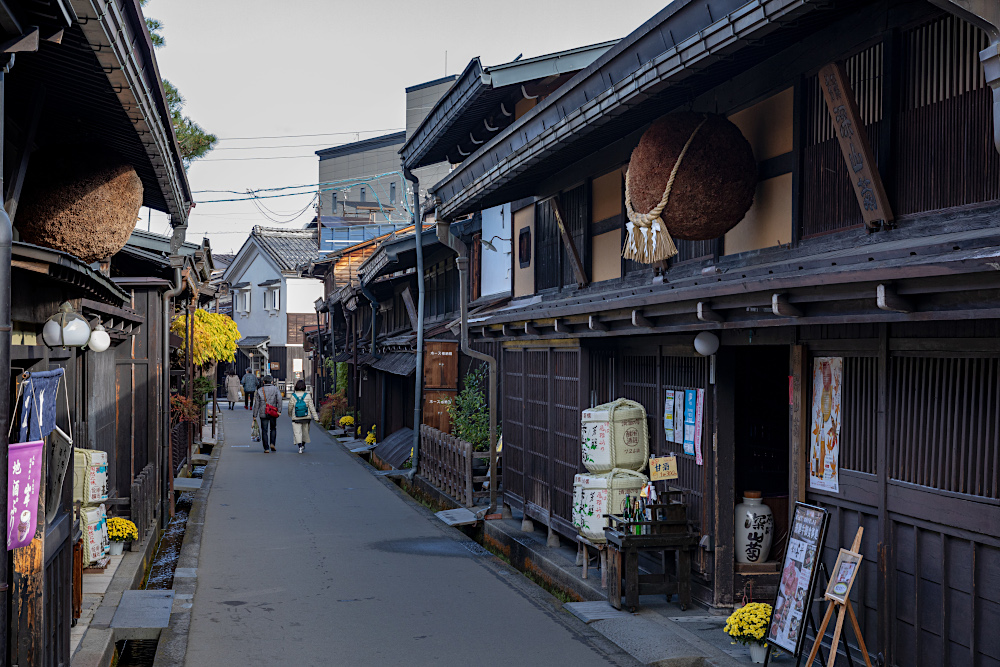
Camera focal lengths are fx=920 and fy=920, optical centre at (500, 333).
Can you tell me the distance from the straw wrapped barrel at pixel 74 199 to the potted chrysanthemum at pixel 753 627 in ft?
20.8

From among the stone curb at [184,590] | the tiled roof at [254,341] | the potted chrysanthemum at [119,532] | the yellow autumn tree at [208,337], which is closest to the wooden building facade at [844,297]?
the stone curb at [184,590]

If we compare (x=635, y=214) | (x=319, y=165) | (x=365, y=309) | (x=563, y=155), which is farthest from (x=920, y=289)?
(x=319, y=165)

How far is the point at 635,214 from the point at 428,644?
4.70m

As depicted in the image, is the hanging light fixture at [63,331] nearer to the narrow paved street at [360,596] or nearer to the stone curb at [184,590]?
the stone curb at [184,590]

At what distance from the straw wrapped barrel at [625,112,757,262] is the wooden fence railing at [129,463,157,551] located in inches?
323

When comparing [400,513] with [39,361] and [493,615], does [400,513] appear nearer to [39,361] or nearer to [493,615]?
[493,615]

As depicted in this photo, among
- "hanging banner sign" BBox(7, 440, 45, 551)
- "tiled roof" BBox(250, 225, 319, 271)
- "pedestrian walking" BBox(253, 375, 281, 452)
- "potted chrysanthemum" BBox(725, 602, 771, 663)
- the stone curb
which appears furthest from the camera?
"tiled roof" BBox(250, 225, 319, 271)

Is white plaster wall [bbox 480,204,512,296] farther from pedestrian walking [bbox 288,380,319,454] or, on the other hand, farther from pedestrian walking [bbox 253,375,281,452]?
pedestrian walking [bbox 253,375,281,452]

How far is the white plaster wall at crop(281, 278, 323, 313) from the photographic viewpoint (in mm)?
56812

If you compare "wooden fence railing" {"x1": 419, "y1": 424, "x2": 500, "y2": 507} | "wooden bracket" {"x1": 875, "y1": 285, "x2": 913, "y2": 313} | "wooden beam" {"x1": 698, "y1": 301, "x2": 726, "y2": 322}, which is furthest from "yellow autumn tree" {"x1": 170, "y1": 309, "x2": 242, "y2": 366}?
"wooden bracket" {"x1": 875, "y1": 285, "x2": 913, "y2": 313}

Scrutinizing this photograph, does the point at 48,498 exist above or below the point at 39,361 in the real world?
below

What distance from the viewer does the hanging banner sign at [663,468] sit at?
9.79m

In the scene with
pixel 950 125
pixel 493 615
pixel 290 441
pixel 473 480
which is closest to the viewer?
pixel 950 125

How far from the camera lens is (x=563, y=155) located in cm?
1166
